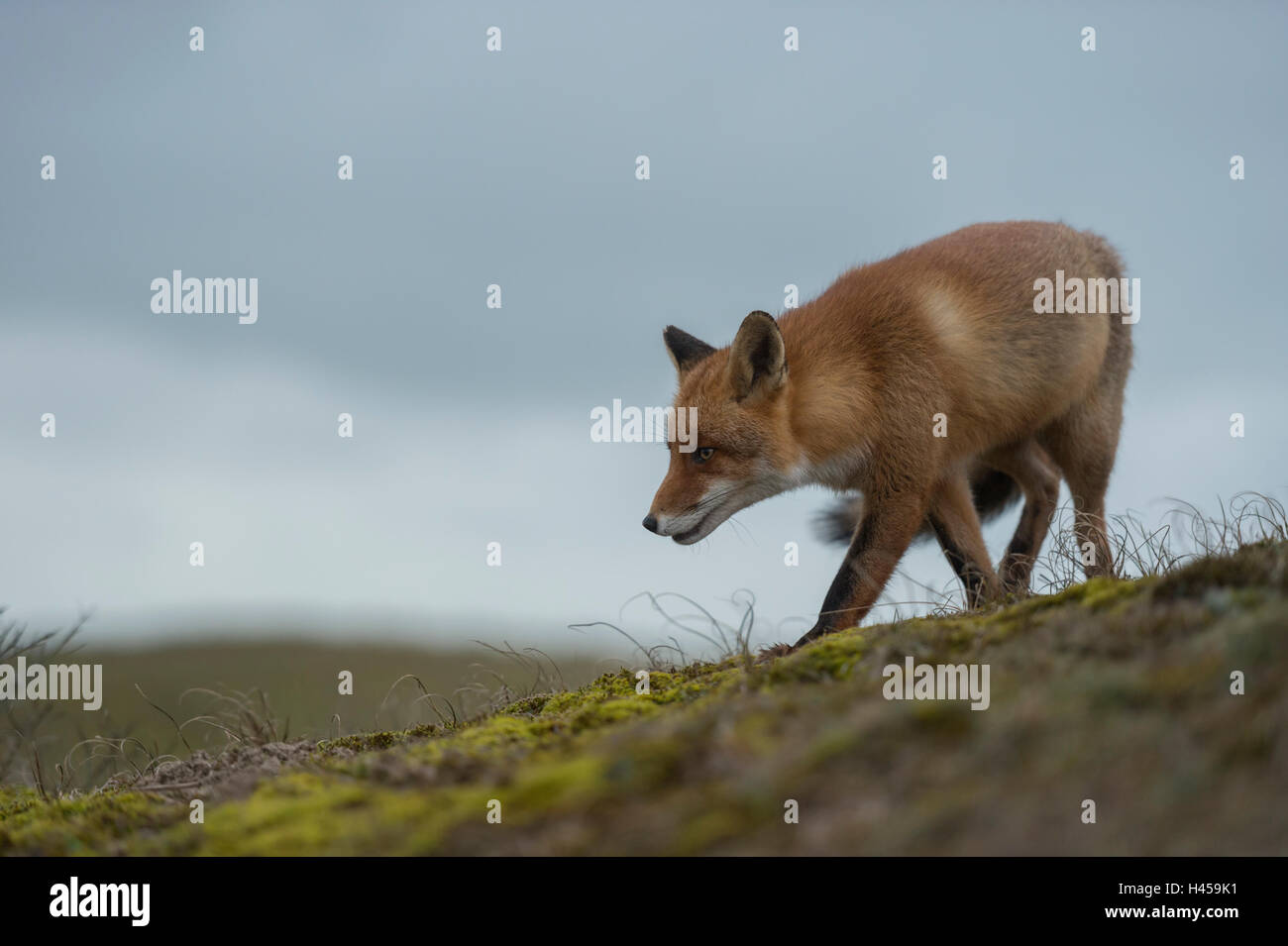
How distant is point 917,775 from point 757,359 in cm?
426

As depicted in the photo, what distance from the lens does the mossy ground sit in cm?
178

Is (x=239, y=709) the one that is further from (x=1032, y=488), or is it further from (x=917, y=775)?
(x=1032, y=488)

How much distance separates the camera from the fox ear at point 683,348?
23.1 feet

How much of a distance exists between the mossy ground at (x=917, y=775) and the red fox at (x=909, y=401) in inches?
99.8

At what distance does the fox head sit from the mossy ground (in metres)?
2.88
